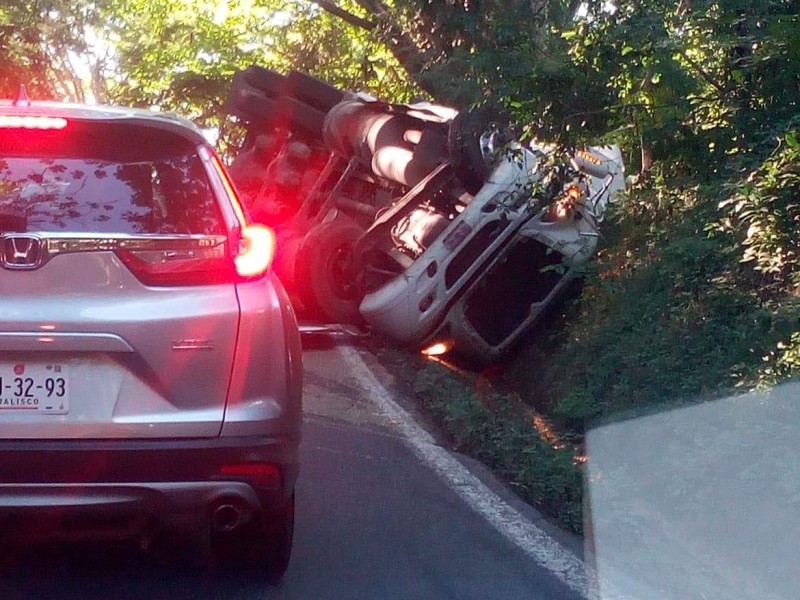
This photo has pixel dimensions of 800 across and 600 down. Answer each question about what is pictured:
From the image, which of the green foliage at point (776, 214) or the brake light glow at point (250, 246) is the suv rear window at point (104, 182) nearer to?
the brake light glow at point (250, 246)

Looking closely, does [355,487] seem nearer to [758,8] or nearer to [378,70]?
[758,8]

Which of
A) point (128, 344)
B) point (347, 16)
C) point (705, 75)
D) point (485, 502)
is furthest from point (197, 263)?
point (347, 16)

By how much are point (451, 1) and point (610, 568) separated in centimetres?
683

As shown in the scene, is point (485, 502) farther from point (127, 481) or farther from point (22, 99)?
point (22, 99)

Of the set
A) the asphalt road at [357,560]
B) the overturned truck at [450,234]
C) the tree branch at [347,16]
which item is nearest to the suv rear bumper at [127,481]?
the asphalt road at [357,560]

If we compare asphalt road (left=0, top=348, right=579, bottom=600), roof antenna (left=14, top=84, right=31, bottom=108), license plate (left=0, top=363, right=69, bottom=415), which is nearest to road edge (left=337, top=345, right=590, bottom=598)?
asphalt road (left=0, top=348, right=579, bottom=600)

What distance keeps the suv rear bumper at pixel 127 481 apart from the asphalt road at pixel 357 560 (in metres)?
0.71

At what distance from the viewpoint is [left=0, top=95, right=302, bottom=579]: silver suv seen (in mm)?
4102

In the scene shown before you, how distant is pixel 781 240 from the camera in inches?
274

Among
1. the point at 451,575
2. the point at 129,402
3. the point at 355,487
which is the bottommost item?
the point at 355,487

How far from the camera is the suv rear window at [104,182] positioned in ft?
14.2

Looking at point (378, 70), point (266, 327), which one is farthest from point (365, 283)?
point (378, 70)

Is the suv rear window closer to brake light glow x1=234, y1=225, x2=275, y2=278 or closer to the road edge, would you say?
brake light glow x1=234, y1=225, x2=275, y2=278

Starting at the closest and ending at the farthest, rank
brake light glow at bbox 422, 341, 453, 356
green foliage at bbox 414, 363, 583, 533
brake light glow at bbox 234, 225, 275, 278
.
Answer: brake light glow at bbox 234, 225, 275, 278
green foliage at bbox 414, 363, 583, 533
brake light glow at bbox 422, 341, 453, 356
